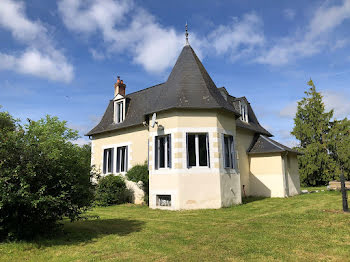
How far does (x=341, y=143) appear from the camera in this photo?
89.9ft

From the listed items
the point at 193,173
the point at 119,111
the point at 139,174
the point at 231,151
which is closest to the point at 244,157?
the point at 231,151

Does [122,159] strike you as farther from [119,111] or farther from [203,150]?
[203,150]

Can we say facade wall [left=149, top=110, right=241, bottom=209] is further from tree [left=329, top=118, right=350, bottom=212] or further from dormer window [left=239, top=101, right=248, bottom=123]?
tree [left=329, top=118, right=350, bottom=212]

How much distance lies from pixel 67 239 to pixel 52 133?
2689mm

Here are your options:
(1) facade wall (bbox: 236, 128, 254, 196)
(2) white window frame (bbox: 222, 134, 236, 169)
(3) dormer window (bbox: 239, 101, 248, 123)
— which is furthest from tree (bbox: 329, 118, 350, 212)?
(2) white window frame (bbox: 222, 134, 236, 169)

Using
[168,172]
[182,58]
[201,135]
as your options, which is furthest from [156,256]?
[182,58]

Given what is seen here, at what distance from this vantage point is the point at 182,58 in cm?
1438

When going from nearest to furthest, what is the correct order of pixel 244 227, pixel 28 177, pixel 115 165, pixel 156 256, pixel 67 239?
pixel 156 256 → pixel 28 177 → pixel 67 239 → pixel 244 227 → pixel 115 165

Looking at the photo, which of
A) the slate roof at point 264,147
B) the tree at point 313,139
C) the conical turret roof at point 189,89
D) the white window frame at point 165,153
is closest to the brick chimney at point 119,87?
the conical turret roof at point 189,89

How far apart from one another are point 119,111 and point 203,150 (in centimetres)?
796

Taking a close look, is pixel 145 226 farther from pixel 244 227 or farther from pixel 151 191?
pixel 151 191

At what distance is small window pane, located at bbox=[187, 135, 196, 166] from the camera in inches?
483

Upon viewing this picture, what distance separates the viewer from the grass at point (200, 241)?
5.24 m

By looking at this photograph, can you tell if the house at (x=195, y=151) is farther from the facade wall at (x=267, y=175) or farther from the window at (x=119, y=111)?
the window at (x=119, y=111)
